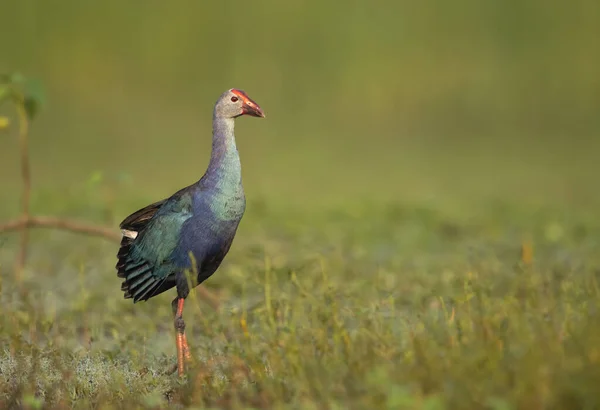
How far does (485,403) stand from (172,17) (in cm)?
1736

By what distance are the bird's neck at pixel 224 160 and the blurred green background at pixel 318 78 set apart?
9.50 metres

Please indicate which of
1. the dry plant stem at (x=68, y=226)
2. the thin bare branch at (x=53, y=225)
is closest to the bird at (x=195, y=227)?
the dry plant stem at (x=68, y=226)

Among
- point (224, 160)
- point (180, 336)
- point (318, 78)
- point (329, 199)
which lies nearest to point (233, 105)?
point (224, 160)

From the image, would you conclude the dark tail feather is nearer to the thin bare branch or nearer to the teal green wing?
the teal green wing

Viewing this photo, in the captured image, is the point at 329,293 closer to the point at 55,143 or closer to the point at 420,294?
the point at 420,294

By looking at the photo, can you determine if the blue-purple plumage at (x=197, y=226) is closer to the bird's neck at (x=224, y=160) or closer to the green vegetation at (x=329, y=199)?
the bird's neck at (x=224, y=160)

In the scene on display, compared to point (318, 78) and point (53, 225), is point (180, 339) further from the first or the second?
point (318, 78)

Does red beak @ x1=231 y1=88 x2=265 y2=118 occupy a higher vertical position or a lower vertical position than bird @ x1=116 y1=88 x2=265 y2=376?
higher

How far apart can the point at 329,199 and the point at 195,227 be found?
6.36 m

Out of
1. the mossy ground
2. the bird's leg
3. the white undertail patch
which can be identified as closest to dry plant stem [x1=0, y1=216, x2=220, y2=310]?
the mossy ground

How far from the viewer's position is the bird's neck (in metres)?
4.58

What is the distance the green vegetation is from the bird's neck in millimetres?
399

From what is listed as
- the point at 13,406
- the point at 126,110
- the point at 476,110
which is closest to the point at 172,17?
the point at 126,110

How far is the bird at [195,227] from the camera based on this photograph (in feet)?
14.9
